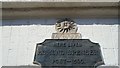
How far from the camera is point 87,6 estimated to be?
15.2 ft

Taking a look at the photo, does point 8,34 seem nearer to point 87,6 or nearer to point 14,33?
point 14,33

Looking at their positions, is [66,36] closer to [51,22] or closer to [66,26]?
[66,26]

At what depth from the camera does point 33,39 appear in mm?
4535

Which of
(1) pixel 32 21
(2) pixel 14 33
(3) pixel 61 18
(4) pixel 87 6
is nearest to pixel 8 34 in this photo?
(2) pixel 14 33

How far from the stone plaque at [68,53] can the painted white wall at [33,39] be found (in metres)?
0.15

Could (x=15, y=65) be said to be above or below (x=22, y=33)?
below

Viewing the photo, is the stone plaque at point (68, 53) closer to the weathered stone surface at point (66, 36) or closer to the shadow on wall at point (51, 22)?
the weathered stone surface at point (66, 36)

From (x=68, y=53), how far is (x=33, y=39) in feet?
1.88

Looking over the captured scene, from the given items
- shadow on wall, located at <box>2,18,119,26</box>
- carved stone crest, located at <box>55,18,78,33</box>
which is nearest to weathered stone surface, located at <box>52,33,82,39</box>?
carved stone crest, located at <box>55,18,78,33</box>

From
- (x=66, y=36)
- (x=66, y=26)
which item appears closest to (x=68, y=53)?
(x=66, y=36)

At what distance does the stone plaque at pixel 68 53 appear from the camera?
165 inches

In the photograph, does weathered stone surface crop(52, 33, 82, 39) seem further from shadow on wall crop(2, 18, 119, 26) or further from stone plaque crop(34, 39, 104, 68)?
shadow on wall crop(2, 18, 119, 26)

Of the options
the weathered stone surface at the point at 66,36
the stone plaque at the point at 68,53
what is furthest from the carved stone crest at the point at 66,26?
the stone plaque at the point at 68,53

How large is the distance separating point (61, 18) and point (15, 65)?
949mm
